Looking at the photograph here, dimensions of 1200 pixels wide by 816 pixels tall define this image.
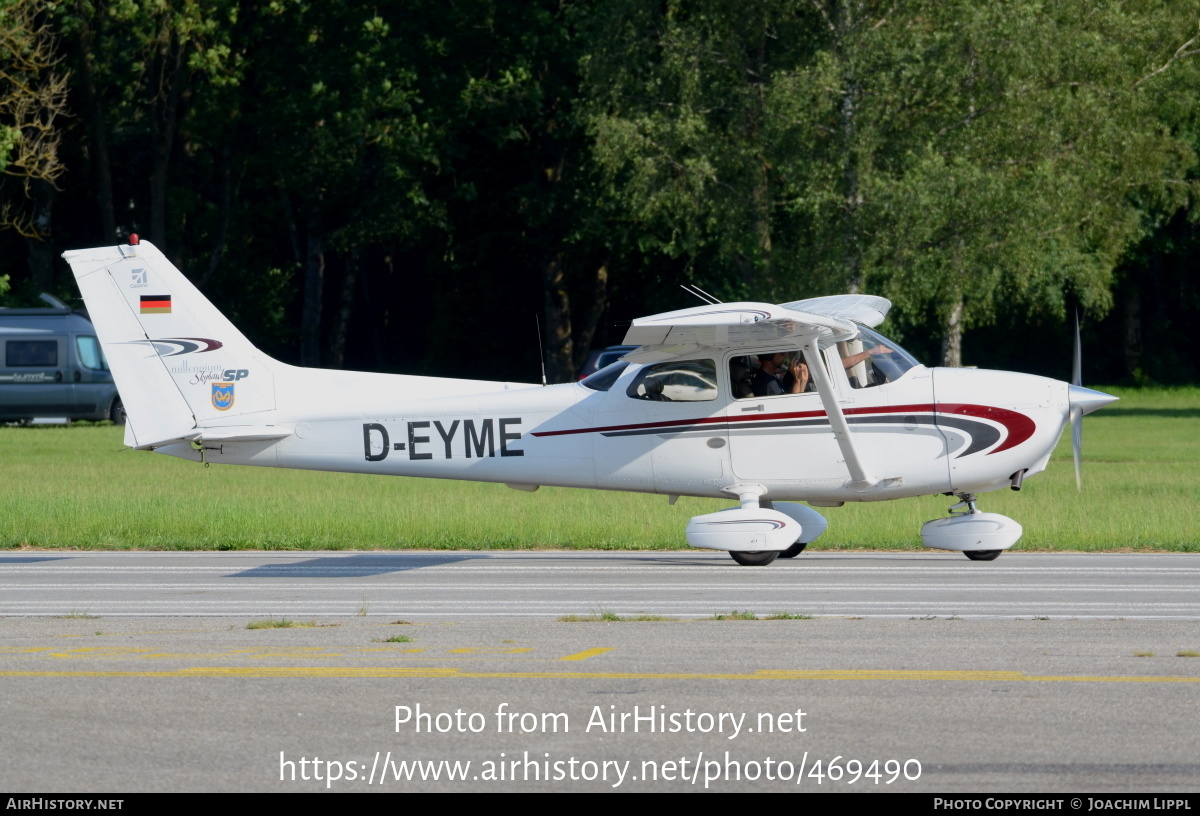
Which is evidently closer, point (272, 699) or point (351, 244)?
point (272, 699)

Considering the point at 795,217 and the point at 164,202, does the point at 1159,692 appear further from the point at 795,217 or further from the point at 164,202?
the point at 164,202

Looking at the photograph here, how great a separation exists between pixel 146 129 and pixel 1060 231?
29.7m

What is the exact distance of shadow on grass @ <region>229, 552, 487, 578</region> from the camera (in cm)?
Answer: 1320

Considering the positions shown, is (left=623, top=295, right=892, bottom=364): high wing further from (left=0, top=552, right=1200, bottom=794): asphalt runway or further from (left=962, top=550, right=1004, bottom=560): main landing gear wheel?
(left=962, top=550, right=1004, bottom=560): main landing gear wheel

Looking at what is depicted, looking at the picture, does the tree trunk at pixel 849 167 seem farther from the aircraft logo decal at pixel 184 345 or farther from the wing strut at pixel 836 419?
the aircraft logo decal at pixel 184 345

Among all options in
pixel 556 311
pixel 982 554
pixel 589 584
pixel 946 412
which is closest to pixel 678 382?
pixel 589 584

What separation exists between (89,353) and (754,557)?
27201 mm

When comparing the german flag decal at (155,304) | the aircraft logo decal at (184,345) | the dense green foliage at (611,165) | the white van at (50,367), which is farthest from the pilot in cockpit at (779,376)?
the white van at (50,367)

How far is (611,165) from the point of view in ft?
123

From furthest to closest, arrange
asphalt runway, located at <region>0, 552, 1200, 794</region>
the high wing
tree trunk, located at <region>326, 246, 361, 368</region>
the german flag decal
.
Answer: tree trunk, located at <region>326, 246, 361, 368</region> < the german flag decal < the high wing < asphalt runway, located at <region>0, 552, 1200, 794</region>

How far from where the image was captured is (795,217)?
124ft

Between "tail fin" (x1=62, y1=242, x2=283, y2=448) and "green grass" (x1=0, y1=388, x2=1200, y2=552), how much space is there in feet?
7.94

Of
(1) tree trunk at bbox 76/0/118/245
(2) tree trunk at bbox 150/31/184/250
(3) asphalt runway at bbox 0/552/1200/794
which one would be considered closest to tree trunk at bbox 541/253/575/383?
(2) tree trunk at bbox 150/31/184/250

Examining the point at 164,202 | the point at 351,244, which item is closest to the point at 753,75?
the point at 351,244
